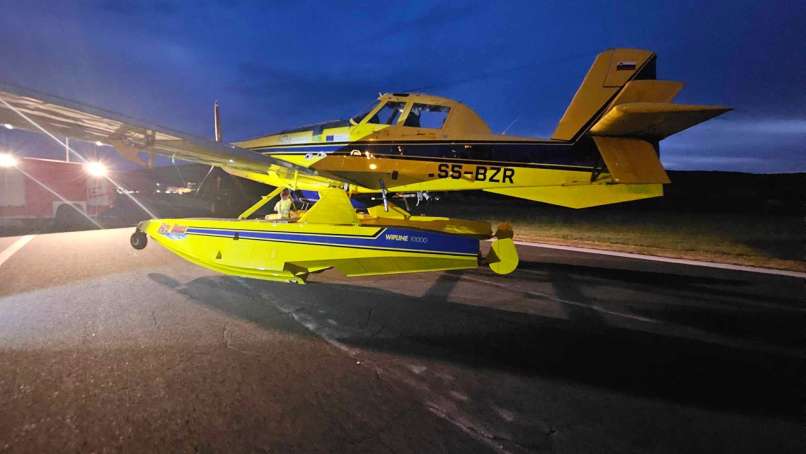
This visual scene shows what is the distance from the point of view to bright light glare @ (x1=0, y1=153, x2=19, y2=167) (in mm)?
11923

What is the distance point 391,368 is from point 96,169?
18255 mm

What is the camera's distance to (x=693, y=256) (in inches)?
336

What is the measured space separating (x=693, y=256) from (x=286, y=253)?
9985mm

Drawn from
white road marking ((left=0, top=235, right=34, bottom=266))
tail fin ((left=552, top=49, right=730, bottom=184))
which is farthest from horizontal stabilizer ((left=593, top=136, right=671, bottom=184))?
white road marking ((left=0, top=235, right=34, bottom=266))

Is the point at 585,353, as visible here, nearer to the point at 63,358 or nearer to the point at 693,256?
the point at 63,358

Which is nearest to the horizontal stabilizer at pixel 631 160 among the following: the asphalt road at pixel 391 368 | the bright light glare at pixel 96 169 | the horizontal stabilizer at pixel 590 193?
the horizontal stabilizer at pixel 590 193

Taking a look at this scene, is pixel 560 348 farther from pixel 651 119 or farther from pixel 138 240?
pixel 138 240

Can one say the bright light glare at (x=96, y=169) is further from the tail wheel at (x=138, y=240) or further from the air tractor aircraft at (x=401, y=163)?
the tail wheel at (x=138, y=240)

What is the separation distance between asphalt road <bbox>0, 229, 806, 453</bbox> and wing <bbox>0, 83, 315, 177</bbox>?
222 cm

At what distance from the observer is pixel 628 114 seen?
5523 mm

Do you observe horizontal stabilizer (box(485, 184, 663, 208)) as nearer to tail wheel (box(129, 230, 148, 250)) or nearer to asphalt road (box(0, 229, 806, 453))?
asphalt road (box(0, 229, 806, 453))

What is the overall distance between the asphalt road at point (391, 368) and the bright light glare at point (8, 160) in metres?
11.3

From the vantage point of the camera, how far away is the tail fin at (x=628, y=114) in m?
5.45

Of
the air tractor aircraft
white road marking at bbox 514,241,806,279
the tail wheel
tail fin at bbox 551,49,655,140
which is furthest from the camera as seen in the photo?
white road marking at bbox 514,241,806,279
